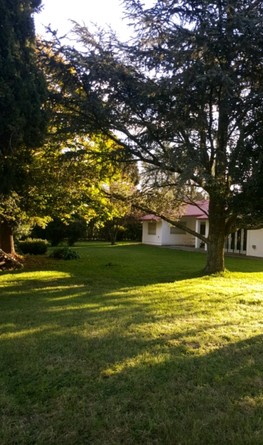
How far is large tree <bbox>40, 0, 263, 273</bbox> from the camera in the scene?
6941mm

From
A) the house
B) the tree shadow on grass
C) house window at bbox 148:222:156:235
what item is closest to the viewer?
the tree shadow on grass

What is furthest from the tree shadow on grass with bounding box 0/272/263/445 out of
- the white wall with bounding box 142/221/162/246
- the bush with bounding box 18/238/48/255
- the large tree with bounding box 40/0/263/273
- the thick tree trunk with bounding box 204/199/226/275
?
the white wall with bounding box 142/221/162/246

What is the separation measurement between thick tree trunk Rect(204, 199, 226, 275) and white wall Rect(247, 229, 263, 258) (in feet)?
39.3

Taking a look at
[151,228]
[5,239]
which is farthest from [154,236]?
[5,239]

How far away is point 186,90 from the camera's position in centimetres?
720

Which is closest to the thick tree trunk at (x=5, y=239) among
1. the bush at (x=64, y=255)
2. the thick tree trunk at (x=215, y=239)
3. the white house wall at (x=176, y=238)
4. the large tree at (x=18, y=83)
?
the bush at (x=64, y=255)

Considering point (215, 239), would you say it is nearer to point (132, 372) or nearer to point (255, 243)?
point (132, 372)

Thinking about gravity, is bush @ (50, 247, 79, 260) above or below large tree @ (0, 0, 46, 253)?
below

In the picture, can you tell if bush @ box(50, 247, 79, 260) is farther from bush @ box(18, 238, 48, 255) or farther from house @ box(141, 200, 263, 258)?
house @ box(141, 200, 263, 258)

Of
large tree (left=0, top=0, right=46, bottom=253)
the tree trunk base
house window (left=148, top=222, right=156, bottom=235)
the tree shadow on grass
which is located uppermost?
large tree (left=0, top=0, right=46, bottom=253)

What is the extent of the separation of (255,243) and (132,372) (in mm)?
23188

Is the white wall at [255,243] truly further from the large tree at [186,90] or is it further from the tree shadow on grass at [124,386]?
the tree shadow on grass at [124,386]

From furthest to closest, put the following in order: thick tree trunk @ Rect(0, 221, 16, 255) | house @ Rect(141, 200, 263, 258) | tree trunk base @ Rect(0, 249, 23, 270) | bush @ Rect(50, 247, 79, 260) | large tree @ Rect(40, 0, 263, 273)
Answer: house @ Rect(141, 200, 263, 258), bush @ Rect(50, 247, 79, 260), thick tree trunk @ Rect(0, 221, 16, 255), tree trunk base @ Rect(0, 249, 23, 270), large tree @ Rect(40, 0, 263, 273)

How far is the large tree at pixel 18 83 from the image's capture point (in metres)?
7.23
